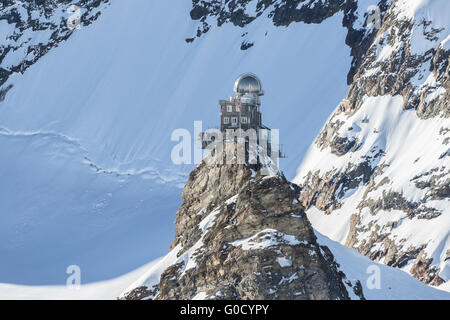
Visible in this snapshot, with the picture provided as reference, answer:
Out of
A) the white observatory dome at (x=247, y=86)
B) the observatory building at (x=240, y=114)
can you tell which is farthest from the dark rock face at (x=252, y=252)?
the white observatory dome at (x=247, y=86)

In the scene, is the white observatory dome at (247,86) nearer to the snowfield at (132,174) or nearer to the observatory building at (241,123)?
the observatory building at (241,123)

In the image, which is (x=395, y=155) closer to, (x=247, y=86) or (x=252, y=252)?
(x=247, y=86)

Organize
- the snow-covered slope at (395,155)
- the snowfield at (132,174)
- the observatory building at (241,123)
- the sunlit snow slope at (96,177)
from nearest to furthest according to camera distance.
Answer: the observatory building at (241,123) < the snowfield at (132,174) < the snow-covered slope at (395,155) < the sunlit snow slope at (96,177)

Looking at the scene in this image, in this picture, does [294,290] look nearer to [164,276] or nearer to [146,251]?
[164,276]

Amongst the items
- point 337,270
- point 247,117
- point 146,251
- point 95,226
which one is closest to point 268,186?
point 337,270

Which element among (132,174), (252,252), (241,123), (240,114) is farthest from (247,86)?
(132,174)
